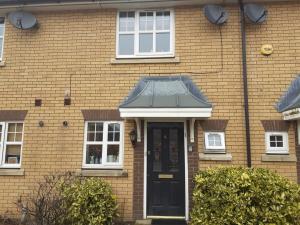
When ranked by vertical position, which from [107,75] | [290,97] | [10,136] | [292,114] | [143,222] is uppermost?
[107,75]

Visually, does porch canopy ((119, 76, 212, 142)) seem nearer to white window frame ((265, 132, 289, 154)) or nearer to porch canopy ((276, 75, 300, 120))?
white window frame ((265, 132, 289, 154))

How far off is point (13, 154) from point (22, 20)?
3593mm

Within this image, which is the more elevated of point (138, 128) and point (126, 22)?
point (126, 22)

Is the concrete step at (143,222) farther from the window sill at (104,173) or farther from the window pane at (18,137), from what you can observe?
the window pane at (18,137)

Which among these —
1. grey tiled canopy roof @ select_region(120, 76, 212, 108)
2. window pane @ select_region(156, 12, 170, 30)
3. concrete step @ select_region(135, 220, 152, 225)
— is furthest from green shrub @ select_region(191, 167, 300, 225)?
window pane @ select_region(156, 12, 170, 30)

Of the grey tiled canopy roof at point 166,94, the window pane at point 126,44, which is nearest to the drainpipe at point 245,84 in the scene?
the grey tiled canopy roof at point 166,94

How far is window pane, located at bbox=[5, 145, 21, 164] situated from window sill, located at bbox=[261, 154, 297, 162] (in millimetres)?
6200

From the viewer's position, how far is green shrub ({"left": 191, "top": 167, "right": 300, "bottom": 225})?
20.2 feet

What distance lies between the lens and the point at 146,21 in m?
8.81

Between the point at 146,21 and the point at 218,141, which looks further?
the point at 146,21

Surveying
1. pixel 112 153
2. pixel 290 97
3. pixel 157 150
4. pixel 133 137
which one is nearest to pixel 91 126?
pixel 112 153

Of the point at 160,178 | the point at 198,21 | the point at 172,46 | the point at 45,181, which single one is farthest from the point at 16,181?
the point at 198,21

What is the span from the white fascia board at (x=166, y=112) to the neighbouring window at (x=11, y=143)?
3079 mm

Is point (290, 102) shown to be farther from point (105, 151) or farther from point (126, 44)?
point (105, 151)
